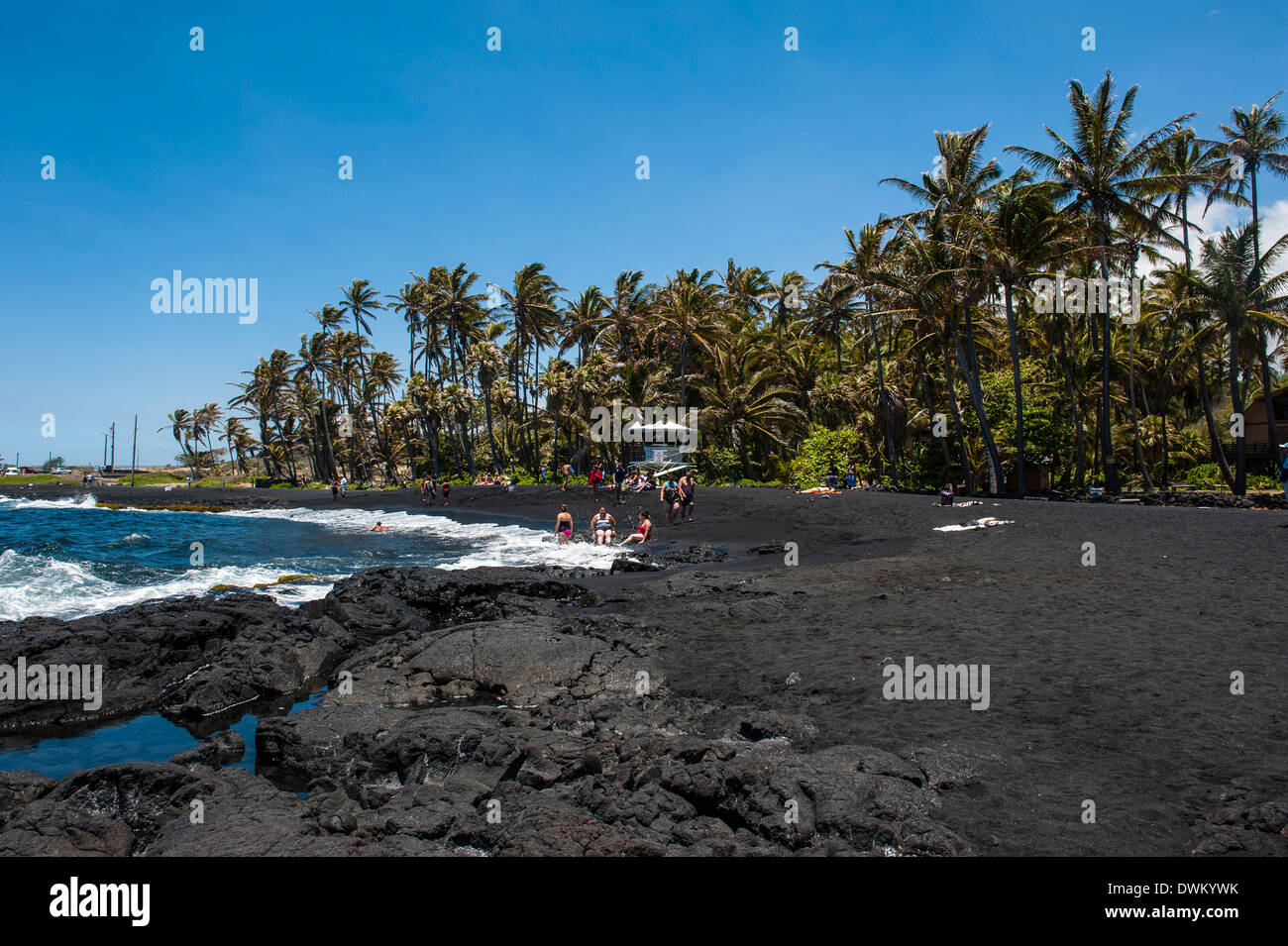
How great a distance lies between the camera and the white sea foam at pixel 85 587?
13.4m

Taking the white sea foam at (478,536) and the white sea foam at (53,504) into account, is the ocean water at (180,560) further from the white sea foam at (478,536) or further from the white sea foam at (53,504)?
the white sea foam at (53,504)

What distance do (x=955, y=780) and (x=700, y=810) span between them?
1.67 meters

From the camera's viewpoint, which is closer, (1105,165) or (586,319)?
(1105,165)

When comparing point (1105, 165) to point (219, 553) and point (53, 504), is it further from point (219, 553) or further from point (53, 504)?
point (53, 504)

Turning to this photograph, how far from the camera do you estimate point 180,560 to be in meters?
20.9

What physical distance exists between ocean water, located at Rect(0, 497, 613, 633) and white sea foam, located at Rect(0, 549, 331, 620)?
23 mm

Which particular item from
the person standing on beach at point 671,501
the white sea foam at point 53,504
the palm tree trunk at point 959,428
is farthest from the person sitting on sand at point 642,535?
the white sea foam at point 53,504

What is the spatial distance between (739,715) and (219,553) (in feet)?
75.4

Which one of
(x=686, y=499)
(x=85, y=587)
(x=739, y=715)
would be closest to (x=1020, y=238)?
(x=686, y=499)

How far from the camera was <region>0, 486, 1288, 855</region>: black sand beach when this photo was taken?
13.6 ft

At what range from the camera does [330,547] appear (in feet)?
80.0
